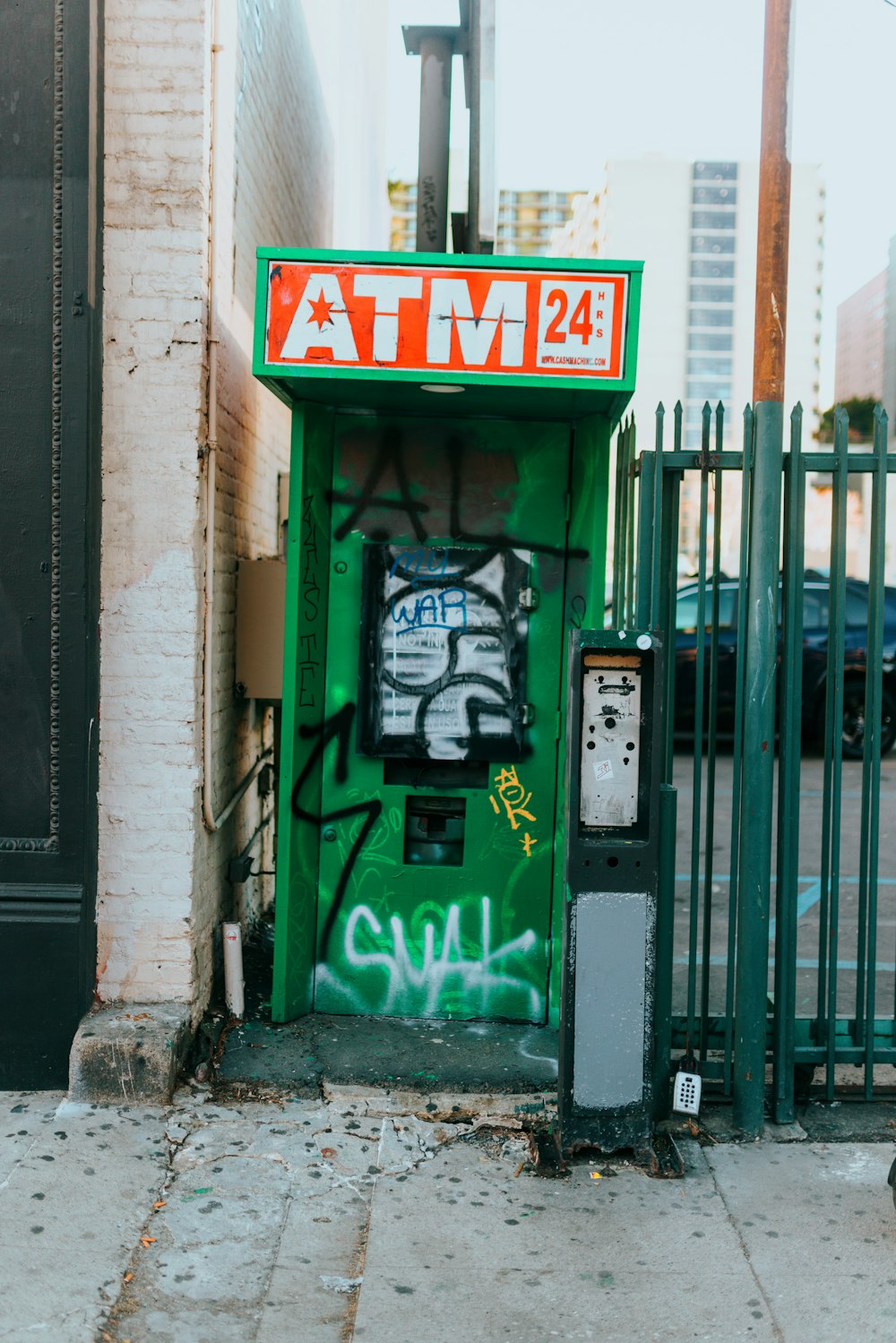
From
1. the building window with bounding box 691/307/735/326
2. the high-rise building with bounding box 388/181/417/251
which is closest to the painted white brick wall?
the high-rise building with bounding box 388/181/417/251

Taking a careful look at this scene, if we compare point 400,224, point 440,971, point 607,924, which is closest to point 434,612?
point 440,971

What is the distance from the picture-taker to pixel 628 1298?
303 cm

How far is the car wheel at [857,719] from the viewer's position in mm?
11688

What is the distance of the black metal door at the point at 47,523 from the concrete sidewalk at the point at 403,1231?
0.50 meters

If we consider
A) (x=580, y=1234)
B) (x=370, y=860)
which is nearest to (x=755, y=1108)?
(x=580, y=1234)

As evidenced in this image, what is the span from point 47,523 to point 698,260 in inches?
6020

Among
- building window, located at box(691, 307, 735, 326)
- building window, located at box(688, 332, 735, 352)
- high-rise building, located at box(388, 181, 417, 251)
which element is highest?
building window, located at box(691, 307, 735, 326)

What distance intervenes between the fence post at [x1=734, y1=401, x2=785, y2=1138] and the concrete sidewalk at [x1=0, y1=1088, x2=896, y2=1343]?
0.82 ft

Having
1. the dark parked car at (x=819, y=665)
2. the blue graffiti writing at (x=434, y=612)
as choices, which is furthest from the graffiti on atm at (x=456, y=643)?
the dark parked car at (x=819, y=665)

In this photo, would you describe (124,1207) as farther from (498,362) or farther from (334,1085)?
(498,362)

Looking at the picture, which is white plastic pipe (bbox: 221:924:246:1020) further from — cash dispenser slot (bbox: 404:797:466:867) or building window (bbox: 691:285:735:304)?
building window (bbox: 691:285:735:304)

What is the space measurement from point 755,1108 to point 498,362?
8.67 feet

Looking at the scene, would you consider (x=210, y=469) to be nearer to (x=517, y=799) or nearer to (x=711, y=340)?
(x=517, y=799)

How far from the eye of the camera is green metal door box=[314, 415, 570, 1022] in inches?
187
